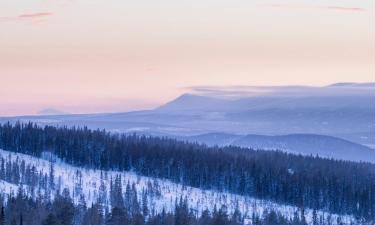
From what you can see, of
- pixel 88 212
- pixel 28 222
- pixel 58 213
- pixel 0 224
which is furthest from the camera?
pixel 88 212

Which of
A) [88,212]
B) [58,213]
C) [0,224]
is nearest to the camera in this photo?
[0,224]

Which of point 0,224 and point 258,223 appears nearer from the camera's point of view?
point 0,224

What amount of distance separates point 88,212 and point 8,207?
55.9ft

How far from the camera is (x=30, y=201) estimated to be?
199500 millimetres

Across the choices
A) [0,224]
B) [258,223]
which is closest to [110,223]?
[258,223]

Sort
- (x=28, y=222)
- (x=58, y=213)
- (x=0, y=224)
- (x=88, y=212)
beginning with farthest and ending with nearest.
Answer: (x=88, y=212) < (x=58, y=213) < (x=28, y=222) < (x=0, y=224)

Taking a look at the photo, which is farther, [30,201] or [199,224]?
[30,201]

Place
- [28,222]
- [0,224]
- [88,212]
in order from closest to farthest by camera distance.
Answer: [0,224] < [28,222] < [88,212]

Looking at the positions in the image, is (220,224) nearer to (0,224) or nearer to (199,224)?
(199,224)

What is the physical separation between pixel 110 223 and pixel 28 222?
21.9 meters

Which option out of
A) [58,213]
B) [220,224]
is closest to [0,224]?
[58,213]

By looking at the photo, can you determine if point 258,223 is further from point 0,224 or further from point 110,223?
point 0,224

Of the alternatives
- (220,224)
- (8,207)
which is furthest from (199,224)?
(8,207)

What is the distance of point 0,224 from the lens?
405ft
